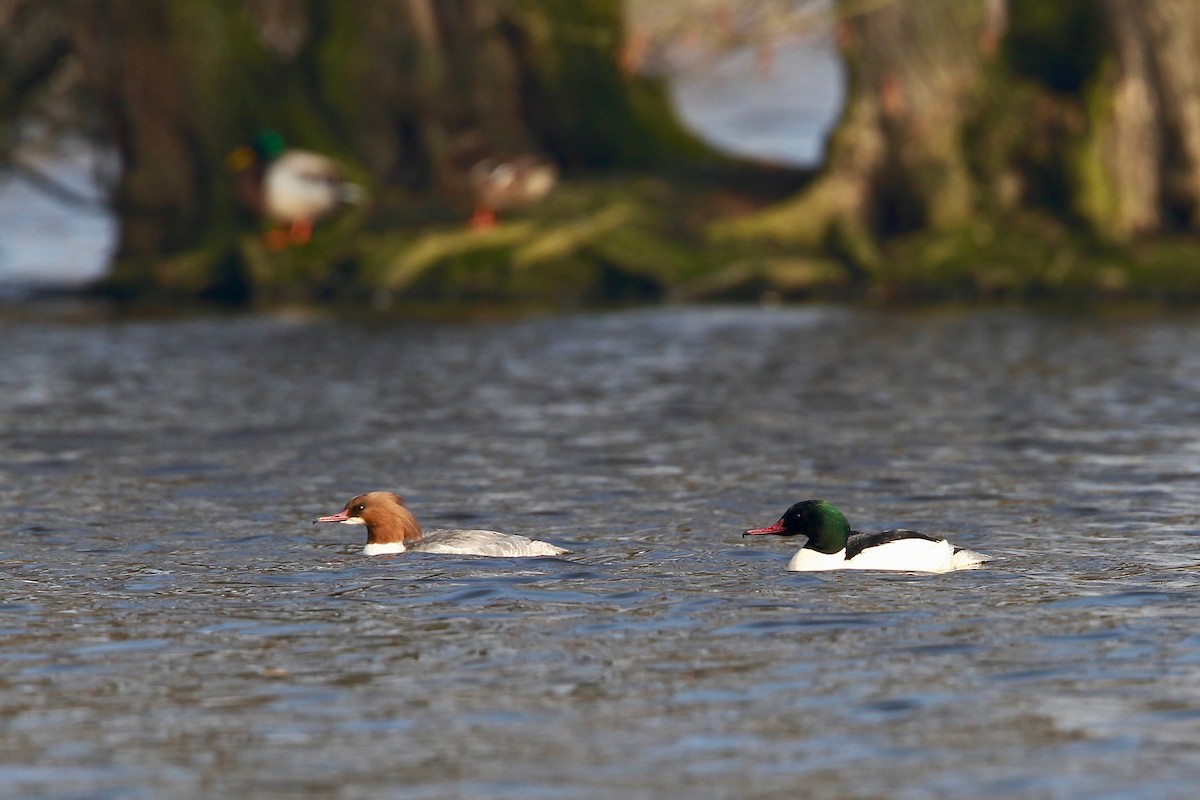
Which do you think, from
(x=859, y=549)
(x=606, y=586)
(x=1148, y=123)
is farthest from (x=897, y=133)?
(x=606, y=586)

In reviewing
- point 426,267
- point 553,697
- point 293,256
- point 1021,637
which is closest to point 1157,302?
point 426,267

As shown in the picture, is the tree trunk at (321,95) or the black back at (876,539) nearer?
the black back at (876,539)

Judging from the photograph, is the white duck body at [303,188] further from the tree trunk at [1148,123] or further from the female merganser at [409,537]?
the female merganser at [409,537]

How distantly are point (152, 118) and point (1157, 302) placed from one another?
1448 cm

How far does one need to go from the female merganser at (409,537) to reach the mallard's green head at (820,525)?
1478mm

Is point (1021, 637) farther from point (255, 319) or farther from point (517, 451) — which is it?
point (255, 319)

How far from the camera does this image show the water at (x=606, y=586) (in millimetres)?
8828

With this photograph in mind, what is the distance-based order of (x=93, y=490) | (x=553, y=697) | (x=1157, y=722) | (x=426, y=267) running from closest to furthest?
(x=1157, y=722), (x=553, y=697), (x=93, y=490), (x=426, y=267)

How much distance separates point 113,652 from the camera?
10828mm

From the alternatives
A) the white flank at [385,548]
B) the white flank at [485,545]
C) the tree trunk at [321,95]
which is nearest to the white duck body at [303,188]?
the tree trunk at [321,95]

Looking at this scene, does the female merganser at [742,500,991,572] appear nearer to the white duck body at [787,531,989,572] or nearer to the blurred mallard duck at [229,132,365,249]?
the white duck body at [787,531,989,572]

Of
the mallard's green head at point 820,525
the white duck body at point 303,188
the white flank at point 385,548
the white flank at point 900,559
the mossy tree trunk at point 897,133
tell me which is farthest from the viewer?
the white duck body at point 303,188

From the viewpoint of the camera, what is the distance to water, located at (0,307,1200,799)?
8.83 meters

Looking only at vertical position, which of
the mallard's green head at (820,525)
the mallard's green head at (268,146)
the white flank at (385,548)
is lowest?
the white flank at (385,548)
